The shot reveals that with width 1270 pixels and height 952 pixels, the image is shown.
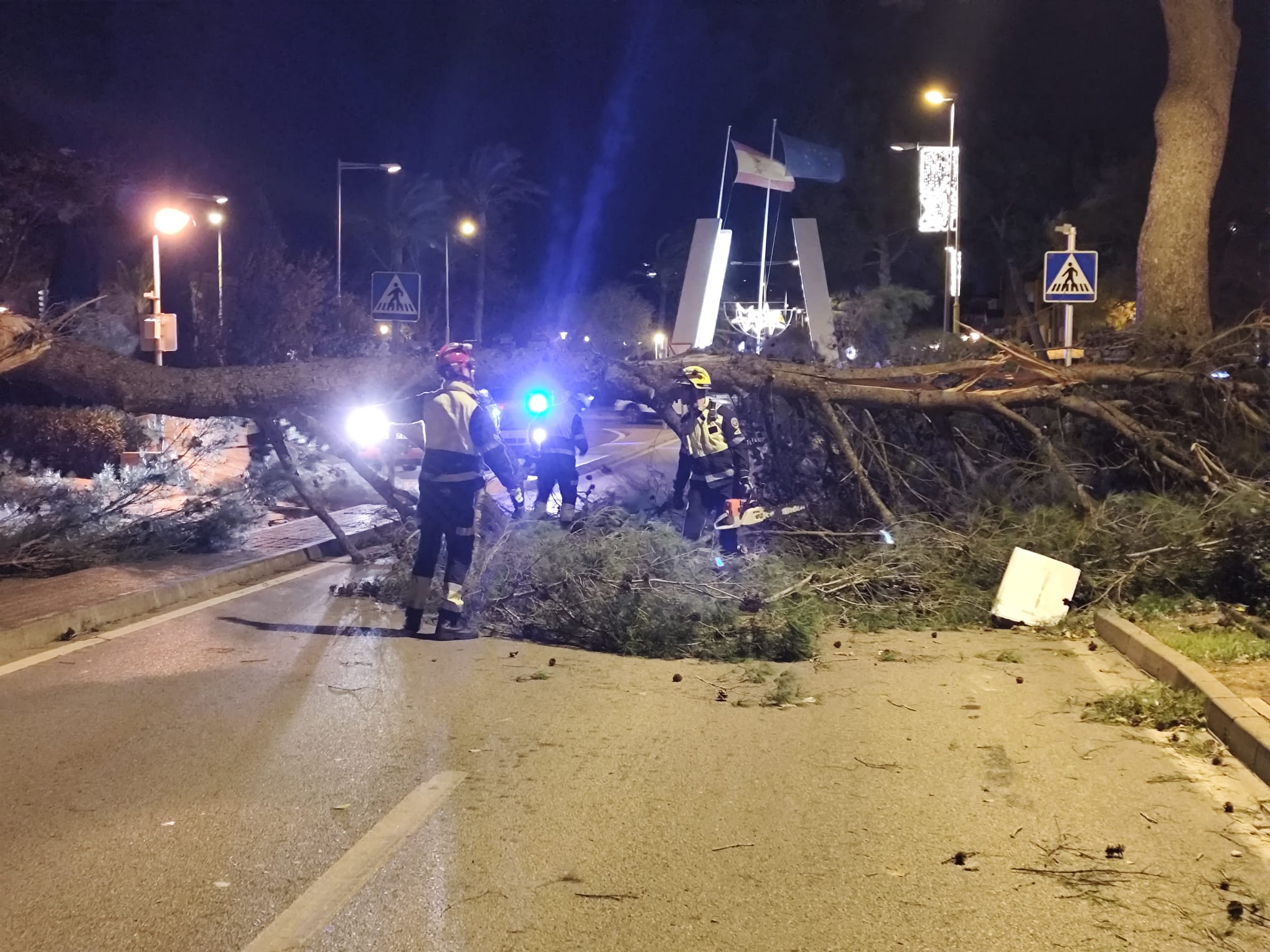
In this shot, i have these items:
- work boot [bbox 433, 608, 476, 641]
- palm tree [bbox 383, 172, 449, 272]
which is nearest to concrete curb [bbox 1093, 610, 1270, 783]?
work boot [bbox 433, 608, 476, 641]

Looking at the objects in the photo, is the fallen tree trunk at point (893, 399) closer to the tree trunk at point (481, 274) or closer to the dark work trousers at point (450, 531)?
the dark work trousers at point (450, 531)

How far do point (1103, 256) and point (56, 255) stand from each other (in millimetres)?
27122

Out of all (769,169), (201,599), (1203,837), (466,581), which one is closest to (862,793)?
(1203,837)

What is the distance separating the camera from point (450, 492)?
846cm

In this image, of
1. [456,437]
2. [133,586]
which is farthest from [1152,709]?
[133,586]

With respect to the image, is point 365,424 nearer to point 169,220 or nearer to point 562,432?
point 562,432

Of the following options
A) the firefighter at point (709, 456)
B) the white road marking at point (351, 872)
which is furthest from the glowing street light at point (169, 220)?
the white road marking at point (351, 872)

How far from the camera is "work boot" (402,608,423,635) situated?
8.48 meters

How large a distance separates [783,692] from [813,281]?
20.1 m

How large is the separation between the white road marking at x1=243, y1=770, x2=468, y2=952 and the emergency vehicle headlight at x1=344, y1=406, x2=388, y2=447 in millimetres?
7071

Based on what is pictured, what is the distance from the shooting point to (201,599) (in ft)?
32.8

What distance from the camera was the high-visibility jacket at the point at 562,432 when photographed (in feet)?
39.9

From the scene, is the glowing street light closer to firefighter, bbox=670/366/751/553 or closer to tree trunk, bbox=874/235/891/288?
firefighter, bbox=670/366/751/553

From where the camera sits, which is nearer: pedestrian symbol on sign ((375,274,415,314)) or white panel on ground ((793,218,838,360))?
pedestrian symbol on sign ((375,274,415,314))
